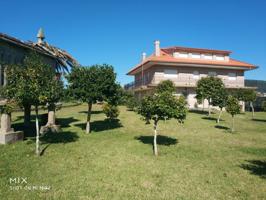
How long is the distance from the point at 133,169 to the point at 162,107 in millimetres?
3451

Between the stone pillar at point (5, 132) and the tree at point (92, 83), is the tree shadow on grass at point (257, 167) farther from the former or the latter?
the stone pillar at point (5, 132)

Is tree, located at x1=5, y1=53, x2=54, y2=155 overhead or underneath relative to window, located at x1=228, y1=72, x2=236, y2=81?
underneath

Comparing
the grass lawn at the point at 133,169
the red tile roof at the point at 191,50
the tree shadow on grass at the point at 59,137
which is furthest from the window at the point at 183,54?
the tree shadow on grass at the point at 59,137

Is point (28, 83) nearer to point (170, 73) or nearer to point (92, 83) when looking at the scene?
point (92, 83)

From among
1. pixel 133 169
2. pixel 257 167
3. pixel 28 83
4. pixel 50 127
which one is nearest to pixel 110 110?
pixel 50 127

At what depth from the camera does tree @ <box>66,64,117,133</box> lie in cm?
1521

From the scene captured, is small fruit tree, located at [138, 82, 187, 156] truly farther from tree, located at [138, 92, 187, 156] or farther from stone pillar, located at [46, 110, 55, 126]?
stone pillar, located at [46, 110, 55, 126]

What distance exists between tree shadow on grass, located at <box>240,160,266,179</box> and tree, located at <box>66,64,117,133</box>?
950 cm

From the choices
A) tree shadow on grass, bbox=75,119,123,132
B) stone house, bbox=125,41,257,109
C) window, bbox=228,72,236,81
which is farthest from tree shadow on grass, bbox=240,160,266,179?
window, bbox=228,72,236,81

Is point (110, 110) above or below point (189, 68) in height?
below

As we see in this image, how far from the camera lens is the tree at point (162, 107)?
35.8 ft

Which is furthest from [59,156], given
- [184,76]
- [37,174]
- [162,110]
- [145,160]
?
[184,76]

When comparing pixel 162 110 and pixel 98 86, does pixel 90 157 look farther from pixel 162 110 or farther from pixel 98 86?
pixel 98 86

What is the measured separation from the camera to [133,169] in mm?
8594
